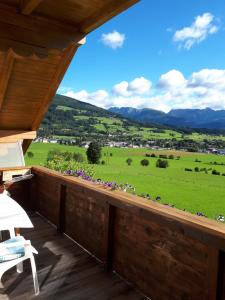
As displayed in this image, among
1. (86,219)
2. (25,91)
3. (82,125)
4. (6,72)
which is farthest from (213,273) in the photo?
(82,125)

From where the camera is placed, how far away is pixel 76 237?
13.6 feet

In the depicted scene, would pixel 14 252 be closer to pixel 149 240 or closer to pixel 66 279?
pixel 66 279

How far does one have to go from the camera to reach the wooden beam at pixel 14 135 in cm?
651

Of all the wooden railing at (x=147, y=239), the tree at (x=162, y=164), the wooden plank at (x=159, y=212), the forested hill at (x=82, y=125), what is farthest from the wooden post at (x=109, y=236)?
the tree at (x=162, y=164)

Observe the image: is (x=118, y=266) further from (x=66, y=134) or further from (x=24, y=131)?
(x=66, y=134)

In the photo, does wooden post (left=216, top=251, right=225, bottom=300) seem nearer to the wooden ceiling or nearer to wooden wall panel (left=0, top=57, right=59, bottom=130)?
the wooden ceiling

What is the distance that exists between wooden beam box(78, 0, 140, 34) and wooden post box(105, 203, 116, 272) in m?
2.04

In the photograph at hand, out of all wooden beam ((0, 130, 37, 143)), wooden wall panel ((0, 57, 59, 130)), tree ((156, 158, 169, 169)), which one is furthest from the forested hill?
wooden wall panel ((0, 57, 59, 130))

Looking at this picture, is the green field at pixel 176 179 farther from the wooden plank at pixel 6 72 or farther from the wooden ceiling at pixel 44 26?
the wooden ceiling at pixel 44 26

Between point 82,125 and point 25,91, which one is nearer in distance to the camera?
point 25,91

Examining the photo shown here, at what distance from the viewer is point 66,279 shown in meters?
3.24

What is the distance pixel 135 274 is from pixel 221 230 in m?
1.25

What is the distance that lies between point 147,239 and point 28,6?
2689 millimetres

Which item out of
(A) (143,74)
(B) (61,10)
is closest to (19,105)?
(B) (61,10)
